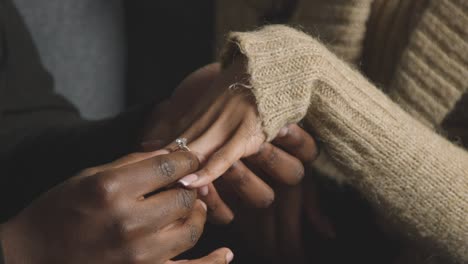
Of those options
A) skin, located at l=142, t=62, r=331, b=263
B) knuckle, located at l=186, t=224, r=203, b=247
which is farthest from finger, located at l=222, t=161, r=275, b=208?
knuckle, located at l=186, t=224, r=203, b=247

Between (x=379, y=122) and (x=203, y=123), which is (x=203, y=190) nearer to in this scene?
(x=203, y=123)

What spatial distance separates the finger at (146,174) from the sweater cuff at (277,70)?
12 centimetres

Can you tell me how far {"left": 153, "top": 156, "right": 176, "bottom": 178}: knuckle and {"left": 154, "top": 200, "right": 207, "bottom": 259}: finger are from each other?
0.20ft

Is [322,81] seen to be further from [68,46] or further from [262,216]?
[68,46]

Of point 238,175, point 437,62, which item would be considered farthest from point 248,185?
point 437,62

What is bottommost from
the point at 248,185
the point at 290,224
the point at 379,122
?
the point at 290,224

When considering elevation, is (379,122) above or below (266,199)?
above

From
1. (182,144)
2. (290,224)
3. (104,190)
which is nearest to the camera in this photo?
(104,190)

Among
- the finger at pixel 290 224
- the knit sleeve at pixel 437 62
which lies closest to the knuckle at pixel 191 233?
the finger at pixel 290 224

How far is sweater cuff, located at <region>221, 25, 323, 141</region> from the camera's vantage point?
23.8 inches

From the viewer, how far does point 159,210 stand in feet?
1.74

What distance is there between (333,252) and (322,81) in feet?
0.97

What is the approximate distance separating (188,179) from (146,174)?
6 centimetres

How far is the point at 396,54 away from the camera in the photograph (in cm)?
76
